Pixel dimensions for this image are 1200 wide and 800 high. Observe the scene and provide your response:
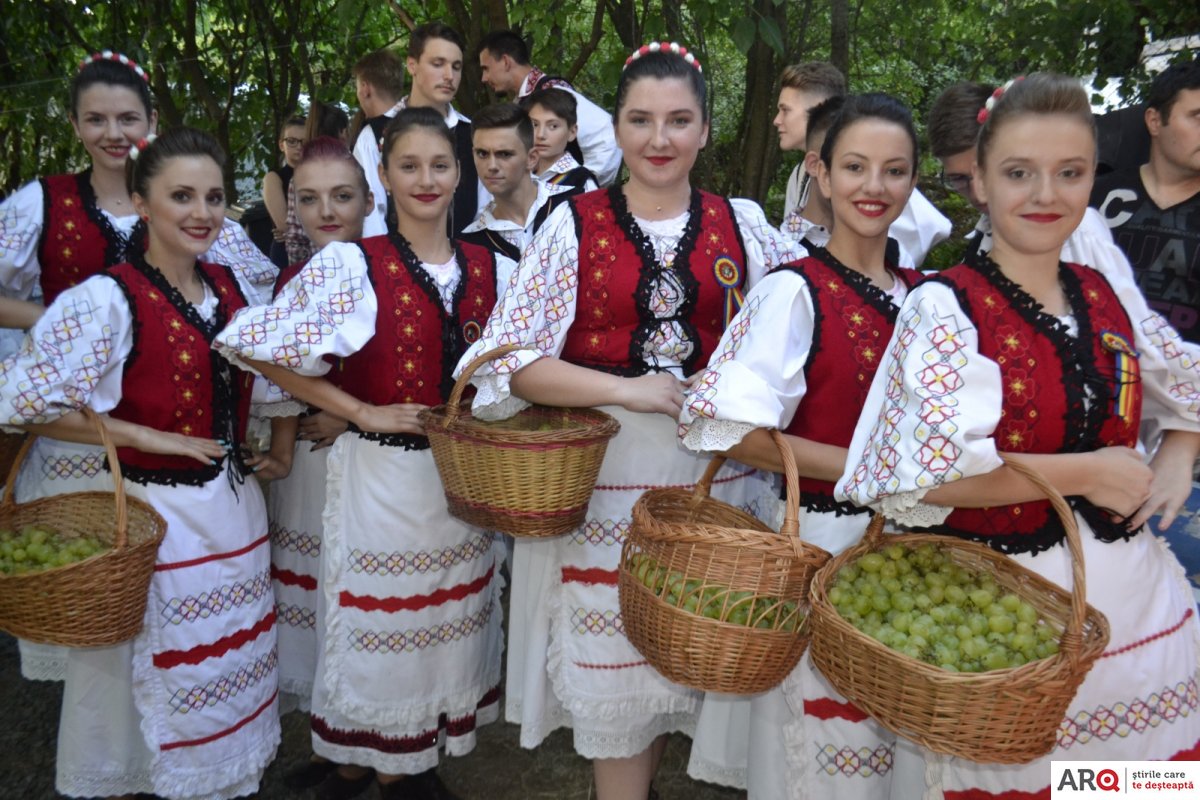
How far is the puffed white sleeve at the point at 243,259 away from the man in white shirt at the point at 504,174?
2.65 ft

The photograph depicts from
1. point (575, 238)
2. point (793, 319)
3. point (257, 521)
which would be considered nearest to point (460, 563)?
point (257, 521)

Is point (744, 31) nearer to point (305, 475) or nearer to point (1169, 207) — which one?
point (1169, 207)

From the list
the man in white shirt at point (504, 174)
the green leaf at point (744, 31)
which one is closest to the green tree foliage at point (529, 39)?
the green leaf at point (744, 31)

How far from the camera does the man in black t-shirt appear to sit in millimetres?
2875

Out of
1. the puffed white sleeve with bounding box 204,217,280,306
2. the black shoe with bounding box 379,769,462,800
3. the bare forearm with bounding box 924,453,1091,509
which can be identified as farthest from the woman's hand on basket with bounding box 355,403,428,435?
the bare forearm with bounding box 924,453,1091,509

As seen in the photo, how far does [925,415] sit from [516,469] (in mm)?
891

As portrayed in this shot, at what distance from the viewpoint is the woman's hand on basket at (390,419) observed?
277 cm

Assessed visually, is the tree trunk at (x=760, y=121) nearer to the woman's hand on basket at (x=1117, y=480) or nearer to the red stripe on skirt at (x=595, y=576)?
the red stripe on skirt at (x=595, y=576)

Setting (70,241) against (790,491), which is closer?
(790,491)

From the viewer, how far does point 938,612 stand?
180 centimetres

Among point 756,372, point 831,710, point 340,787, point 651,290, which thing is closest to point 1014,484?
point 756,372

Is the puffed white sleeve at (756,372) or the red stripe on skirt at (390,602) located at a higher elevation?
the puffed white sleeve at (756,372)

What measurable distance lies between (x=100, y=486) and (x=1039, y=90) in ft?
8.41

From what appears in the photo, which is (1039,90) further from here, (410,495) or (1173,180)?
(410,495)
